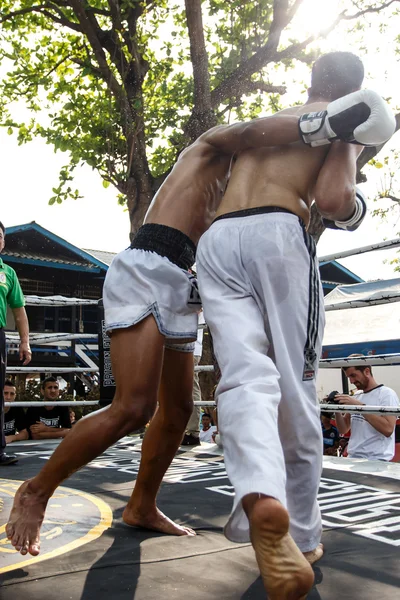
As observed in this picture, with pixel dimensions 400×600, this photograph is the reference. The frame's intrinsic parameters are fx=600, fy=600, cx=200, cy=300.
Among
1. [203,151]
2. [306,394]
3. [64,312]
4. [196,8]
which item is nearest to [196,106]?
[196,8]

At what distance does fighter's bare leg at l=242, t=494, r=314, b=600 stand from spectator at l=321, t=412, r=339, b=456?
16.4 ft

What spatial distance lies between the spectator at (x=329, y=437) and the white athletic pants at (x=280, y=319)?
4592 millimetres

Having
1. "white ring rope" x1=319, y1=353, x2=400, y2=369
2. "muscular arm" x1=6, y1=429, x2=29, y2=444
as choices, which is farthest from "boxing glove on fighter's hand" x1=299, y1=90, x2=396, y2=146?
"muscular arm" x1=6, y1=429, x2=29, y2=444

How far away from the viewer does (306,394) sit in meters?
1.48

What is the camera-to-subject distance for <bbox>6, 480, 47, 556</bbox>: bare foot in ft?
4.94

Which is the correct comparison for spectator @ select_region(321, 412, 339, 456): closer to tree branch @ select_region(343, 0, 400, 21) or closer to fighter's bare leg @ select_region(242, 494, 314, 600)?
fighter's bare leg @ select_region(242, 494, 314, 600)

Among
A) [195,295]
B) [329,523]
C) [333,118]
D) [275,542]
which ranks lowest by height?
[329,523]

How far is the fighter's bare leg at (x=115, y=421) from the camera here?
5.33 feet

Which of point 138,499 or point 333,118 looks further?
point 138,499

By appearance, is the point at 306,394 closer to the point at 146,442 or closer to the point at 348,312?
the point at 146,442

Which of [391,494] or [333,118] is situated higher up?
[333,118]

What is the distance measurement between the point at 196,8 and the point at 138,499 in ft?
20.6

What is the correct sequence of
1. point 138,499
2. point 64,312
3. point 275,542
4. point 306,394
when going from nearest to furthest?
point 275,542 < point 306,394 < point 138,499 < point 64,312

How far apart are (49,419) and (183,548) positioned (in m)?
3.73
